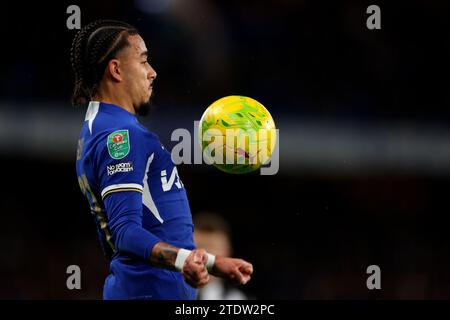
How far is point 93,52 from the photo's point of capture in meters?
3.69

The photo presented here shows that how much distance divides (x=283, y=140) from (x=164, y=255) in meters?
6.43

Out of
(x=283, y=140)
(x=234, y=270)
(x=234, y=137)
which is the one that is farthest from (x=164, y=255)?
(x=283, y=140)

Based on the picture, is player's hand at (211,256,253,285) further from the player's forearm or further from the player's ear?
the player's ear

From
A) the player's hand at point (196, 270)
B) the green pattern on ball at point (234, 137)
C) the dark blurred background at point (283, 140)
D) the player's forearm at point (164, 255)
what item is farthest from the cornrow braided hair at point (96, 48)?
the dark blurred background at point (283, 140)

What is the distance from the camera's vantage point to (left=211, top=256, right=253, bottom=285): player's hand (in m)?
3.08

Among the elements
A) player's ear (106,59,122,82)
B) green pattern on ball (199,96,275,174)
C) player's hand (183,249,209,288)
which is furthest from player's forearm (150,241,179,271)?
player's ear (106,59,122,82)

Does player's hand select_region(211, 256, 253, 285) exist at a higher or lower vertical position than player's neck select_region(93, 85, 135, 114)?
lower

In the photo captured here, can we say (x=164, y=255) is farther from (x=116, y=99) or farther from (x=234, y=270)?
(x=116, y=99)

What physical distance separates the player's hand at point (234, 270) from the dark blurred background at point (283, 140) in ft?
18.4

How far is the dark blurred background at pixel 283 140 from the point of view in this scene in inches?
359

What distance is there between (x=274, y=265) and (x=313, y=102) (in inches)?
77.7

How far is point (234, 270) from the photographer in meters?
3.08

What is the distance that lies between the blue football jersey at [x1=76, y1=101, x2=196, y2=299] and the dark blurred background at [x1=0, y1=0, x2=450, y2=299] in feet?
16.8
